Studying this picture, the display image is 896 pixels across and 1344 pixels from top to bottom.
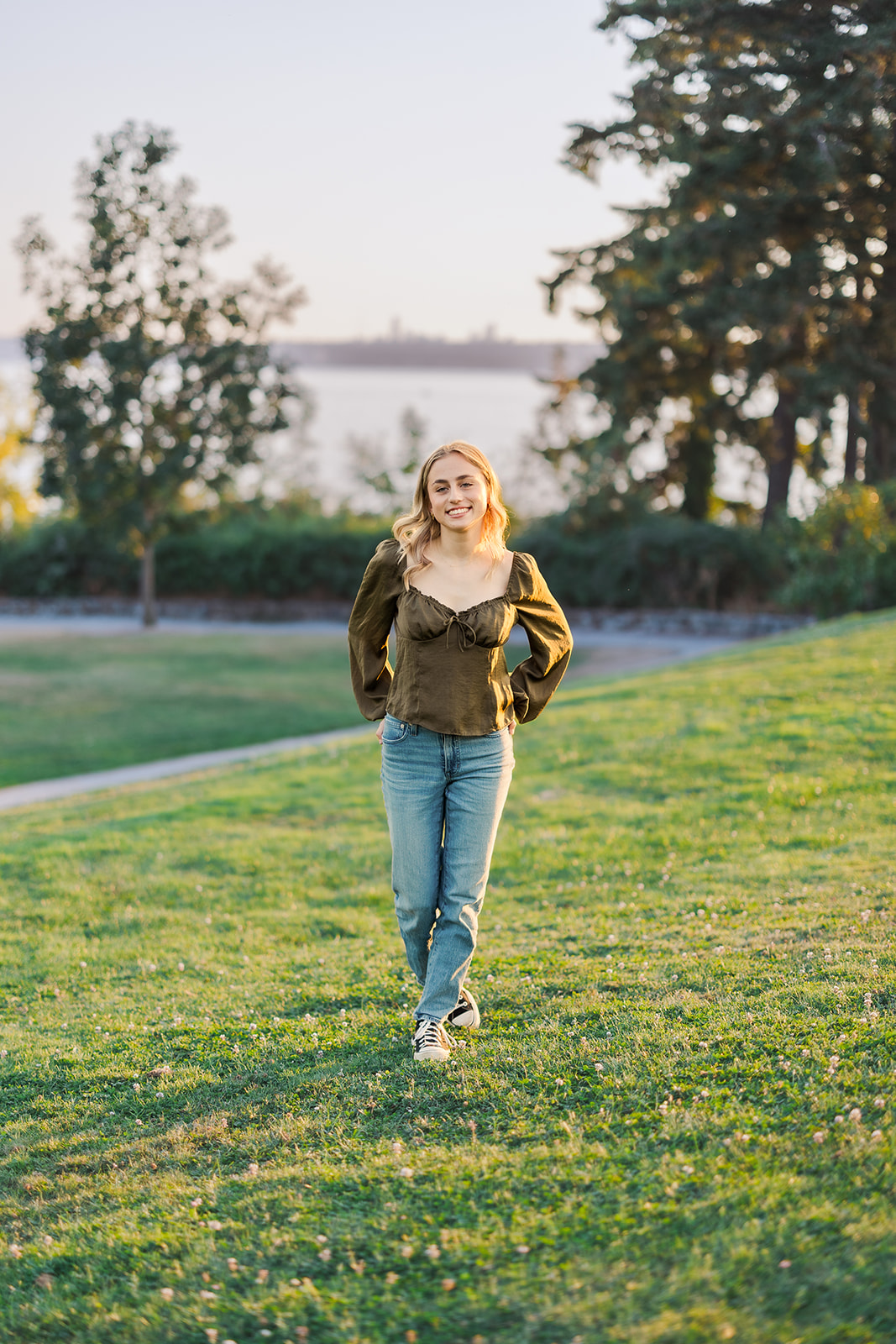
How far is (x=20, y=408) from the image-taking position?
2213 inches

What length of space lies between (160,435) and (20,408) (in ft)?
98.9

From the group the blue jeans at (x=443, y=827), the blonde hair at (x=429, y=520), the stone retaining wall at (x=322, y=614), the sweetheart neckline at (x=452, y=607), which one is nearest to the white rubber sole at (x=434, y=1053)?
the blue jeans at (x=443, y=827)

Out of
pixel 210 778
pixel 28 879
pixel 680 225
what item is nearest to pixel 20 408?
pixel 680 225

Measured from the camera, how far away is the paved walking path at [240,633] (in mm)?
12656

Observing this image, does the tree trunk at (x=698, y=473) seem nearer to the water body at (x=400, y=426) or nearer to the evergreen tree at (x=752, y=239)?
the evergreen tree at (x=752, y=239)

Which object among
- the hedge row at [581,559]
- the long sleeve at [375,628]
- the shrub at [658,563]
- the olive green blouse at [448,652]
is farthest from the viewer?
the shrub at [658,563]

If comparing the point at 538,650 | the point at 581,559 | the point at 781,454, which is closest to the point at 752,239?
the point at 781,454

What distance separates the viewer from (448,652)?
4.04 meters

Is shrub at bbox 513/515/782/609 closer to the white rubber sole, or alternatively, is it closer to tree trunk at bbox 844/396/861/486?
tree trunk at bbox 844/396/861/486

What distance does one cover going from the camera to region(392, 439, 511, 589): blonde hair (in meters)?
4.09

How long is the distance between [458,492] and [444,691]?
687 mm

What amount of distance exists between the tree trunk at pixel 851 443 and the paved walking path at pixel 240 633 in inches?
217

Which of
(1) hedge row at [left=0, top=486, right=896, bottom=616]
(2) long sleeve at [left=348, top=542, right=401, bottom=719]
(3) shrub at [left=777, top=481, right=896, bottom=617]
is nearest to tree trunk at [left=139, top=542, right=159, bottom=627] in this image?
(1) hedge row at [left=0, top=486, right=896, bottom=616]

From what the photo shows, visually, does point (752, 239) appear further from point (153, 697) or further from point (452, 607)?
point (452, 607)
